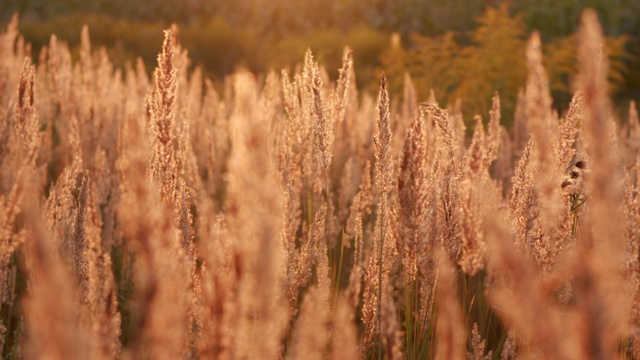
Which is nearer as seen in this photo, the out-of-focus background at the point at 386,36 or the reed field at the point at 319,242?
the reed field at the point at 319,242

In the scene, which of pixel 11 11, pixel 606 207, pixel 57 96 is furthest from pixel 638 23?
pixel 606 207

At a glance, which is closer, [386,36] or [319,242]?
[319,242]

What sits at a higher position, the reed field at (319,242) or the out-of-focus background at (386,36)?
the out-of-focus background at (386,36)

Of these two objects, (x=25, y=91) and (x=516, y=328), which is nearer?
(x=516, y=328)

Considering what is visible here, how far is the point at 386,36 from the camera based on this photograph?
14.1 meters

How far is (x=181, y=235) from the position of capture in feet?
5.36

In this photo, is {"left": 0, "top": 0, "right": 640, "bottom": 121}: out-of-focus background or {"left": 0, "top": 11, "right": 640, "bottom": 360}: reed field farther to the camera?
{"left": 0, "top": 0, "right": 640, "bottom": 121}: out-of-focus background

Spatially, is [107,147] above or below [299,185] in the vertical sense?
above

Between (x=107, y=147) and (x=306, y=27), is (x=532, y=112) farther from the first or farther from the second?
(x=306, y=27)

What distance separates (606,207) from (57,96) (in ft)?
13.1

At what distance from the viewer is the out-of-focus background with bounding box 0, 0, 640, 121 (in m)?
7.27

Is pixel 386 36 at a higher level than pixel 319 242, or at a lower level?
higher

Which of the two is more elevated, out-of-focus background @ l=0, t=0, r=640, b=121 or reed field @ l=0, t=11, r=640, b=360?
out-of-focus background @ l=0, t=0, r=640, b=121

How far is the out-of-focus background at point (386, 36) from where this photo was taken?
23.9 ft
